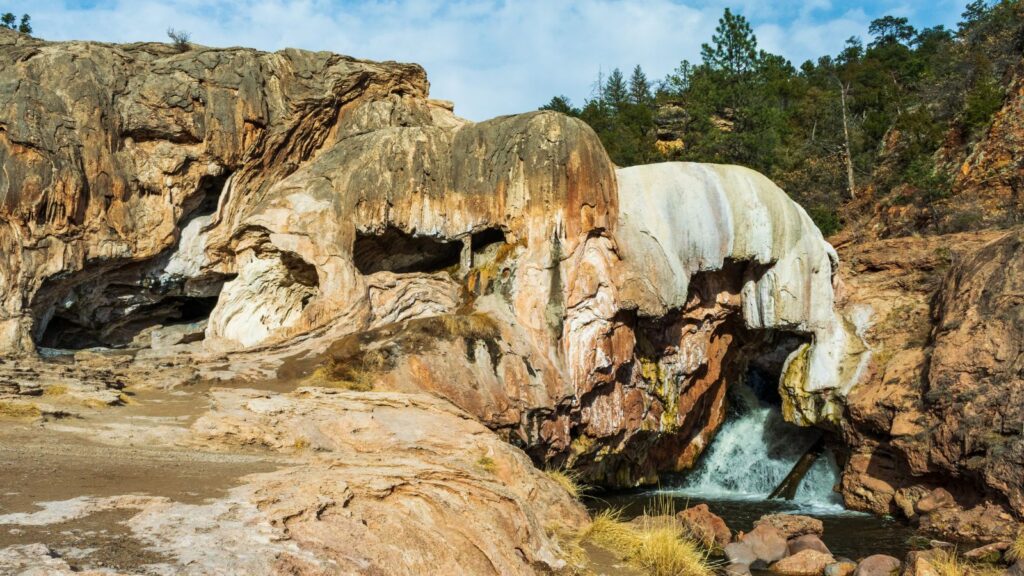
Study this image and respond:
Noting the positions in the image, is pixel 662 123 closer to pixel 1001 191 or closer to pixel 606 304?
pixel 1001 191

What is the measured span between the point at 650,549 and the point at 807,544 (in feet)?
12.1

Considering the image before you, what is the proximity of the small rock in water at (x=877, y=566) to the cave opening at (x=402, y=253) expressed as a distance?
811 cm

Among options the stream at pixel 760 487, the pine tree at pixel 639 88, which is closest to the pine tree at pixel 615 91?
the pine tree at pixel 639 88

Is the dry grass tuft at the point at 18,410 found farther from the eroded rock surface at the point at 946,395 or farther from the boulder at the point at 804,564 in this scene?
the eroded rock surface at the point at 946,395

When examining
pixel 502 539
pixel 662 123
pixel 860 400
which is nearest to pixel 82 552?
pixel 502 539

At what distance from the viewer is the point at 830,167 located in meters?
30.9

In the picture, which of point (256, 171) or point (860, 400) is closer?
point (860, 400)

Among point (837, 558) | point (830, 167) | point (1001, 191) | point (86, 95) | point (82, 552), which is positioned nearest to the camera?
point (82, 552)

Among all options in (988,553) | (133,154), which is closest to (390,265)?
(133,154)

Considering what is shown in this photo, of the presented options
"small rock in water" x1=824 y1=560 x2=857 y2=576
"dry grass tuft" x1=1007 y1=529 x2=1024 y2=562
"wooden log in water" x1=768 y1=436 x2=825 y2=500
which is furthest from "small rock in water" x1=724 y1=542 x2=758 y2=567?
"wooden log in water" x1=768 y1=436 x2=825 y2=500

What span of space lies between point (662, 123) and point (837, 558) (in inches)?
1125

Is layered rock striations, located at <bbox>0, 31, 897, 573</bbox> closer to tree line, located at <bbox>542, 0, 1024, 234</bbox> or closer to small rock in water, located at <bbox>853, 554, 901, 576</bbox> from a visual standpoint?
small rock in water, located at <bbox>853, 554, 901, 576</bbox>

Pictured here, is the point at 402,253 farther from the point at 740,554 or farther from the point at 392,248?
the point at 740,554

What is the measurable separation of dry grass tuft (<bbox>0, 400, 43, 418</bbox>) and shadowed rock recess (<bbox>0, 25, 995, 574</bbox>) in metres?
1.12
